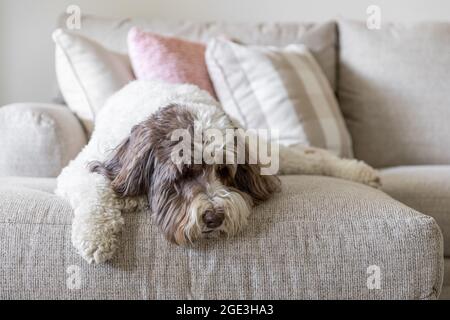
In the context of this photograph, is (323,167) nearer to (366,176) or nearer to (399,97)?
A: (366,176)

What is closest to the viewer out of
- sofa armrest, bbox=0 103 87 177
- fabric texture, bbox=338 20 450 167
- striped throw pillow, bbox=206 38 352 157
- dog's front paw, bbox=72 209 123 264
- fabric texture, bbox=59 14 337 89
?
dog's front paw, bbox=72 209 123 264

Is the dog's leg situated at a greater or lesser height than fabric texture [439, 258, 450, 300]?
greater

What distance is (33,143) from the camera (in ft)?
7.87

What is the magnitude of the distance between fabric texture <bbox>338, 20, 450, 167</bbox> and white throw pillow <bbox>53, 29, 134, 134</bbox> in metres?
1.11

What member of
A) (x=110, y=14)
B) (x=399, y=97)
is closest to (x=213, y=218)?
(x=399, y=97)

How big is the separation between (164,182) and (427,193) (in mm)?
1169

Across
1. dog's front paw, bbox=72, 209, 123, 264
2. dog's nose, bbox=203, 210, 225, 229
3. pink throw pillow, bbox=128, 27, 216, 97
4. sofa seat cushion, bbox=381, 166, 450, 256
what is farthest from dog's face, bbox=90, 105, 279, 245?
pink throw pillow, bbox=128, 27, 216, 97

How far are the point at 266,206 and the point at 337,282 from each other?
0.29 metres

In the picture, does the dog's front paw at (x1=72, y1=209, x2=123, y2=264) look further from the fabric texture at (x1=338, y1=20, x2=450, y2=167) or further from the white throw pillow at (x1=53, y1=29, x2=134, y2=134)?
the fabric texture at (x1=338, y1=20, x2=450, y2=167)

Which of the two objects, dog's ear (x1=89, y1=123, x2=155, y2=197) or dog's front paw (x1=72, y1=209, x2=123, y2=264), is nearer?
dog's front paw (x1=72, y1=209, x2=123, y2=264)

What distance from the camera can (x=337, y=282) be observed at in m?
1.73

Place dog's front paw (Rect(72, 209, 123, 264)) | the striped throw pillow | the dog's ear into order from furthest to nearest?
the striped throw pillow
the dog's ear
dog's front paw (Rect(72, 209, 123, 264))

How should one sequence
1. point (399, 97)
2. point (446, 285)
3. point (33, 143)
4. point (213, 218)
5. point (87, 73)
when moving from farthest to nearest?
point (399, 97) → point (87, 73) → point (446, 285) → point (33, 143) → point (213, 218)

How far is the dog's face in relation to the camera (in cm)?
169
